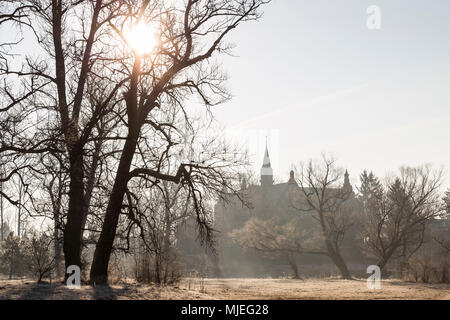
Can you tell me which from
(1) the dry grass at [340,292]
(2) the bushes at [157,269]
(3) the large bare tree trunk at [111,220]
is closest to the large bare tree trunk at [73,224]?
(3) the large bare tree trunk at [111,220]

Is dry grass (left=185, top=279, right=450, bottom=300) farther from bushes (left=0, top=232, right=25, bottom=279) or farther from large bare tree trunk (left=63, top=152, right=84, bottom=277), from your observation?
bushes (left=0, top=232, right=25, bottom=279)

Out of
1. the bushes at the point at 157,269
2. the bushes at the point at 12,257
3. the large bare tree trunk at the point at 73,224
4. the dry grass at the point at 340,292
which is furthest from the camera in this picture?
the bushes at the point at 12,257

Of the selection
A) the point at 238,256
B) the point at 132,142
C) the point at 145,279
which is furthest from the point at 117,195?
the point at 238,256

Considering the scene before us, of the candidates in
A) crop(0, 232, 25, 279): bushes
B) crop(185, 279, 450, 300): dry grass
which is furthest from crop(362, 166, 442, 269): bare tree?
crop(0, 232, 25, 279): bushes

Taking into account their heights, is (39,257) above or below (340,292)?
above

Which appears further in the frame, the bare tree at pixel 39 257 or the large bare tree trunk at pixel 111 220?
the large bare tree trunk at pixel 111 220

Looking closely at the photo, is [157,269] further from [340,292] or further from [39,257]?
[340,292]

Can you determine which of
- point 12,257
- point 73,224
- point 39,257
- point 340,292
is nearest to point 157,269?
point 73,224

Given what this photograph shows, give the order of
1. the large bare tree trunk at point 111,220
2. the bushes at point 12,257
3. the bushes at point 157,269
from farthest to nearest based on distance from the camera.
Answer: the bushes at point 12,257
the bushes at point 157,269
the large bare tree trunk at point 111,220

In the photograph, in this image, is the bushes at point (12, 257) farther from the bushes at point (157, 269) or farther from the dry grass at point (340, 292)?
the bushes at point (157, 269)

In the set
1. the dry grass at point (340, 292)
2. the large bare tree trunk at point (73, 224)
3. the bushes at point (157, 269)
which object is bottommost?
the dry grass at point (340, 292)

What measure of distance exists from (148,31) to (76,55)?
8.58 ft
